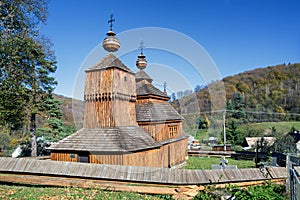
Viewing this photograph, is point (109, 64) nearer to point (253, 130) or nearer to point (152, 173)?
point (152, 173)

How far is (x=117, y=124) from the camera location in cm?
1250

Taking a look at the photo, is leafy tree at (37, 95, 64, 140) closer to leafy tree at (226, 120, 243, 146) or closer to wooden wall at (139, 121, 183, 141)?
wooden wall at (139, 121, 183, 141)

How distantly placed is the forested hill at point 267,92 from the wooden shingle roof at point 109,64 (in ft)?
123

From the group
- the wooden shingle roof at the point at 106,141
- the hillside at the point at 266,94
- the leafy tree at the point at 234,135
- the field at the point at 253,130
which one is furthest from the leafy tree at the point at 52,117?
the hillside at the point at 266,94

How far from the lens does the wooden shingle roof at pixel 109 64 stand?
43.1ft

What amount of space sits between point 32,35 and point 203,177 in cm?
1275

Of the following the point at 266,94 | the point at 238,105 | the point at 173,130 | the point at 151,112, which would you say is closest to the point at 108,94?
the point at 151,112

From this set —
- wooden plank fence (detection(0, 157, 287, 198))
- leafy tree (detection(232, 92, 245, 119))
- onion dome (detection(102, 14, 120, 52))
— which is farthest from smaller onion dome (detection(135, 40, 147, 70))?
leafy tree (detection(232, 92, 245, 119))

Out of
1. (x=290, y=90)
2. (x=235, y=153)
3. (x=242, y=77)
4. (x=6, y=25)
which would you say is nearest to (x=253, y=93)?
(x=242, y=77)

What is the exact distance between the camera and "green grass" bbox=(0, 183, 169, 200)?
7.60 meters

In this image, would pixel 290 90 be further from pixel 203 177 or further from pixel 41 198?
pixel 41 198

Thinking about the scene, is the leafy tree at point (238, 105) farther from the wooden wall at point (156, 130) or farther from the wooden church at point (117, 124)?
the wooden wall at point (156, 130)

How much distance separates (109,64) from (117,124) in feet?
11.8

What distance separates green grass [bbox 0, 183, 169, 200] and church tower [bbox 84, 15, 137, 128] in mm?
4707
